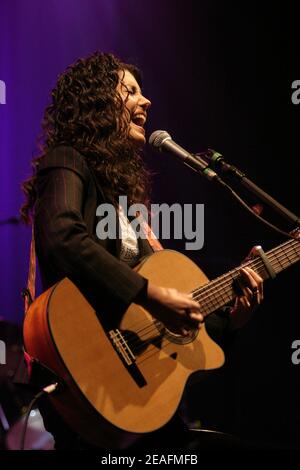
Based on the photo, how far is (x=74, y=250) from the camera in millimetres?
1631

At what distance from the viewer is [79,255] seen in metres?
1.63

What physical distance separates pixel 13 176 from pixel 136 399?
2.96 metres

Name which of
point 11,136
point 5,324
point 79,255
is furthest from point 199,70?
point 79,255

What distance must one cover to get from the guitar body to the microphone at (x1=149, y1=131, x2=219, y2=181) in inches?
22.4

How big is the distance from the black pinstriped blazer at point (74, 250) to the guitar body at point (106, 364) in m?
0.08

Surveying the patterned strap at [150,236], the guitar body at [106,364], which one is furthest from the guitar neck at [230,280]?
the patterned strap at [150,236]

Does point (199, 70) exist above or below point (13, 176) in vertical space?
above

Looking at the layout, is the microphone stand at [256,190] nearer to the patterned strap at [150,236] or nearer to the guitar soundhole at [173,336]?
the patterned strap at [150,236]

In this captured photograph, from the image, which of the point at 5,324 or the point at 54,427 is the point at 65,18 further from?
the point at 54,427

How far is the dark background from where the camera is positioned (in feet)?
14.2

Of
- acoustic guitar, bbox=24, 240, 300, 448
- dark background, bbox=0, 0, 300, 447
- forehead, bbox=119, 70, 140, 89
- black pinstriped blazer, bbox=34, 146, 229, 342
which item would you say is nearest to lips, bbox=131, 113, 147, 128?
forehead, bbox=119, 70, 140, 89

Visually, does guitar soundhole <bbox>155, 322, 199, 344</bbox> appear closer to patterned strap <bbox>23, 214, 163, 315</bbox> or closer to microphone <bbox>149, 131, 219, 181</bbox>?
patterned strap <bbox>23, 214, 163, 315</bbox>

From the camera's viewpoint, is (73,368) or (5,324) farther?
(5,324)

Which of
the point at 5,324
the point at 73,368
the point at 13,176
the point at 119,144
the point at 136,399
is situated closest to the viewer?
the point at 73,368
